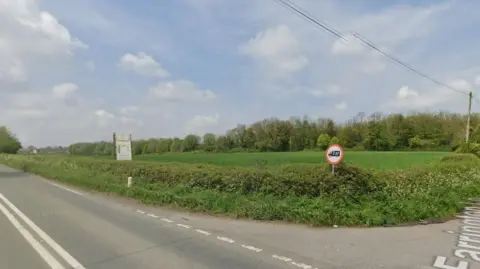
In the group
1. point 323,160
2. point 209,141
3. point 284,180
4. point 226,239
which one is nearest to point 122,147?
point 284,180

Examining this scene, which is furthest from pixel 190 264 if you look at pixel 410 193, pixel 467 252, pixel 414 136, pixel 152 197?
pixel 414 136

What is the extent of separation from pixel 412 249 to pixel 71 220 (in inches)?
323

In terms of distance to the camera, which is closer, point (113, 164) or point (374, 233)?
point (374, 233)

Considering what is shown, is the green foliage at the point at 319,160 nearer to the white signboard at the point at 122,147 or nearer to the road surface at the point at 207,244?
the white signboard at the point at 122,147

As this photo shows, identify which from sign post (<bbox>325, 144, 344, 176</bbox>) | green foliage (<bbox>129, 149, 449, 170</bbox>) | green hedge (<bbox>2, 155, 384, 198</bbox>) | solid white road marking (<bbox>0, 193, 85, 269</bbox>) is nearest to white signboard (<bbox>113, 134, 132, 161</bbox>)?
green foliage (<bbox>129, 149, 449, 170</bbox>)

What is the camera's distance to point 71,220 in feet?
29.0

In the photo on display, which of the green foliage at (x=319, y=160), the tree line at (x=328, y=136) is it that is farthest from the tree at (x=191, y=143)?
the green foliage at (x=319, y=160)

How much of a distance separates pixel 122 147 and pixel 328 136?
67.0 m

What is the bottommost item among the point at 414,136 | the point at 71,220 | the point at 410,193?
the point at 71,220

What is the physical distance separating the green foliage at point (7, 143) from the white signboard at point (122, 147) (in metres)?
85.4

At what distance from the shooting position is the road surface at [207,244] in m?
5.21

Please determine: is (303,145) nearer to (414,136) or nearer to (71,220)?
(414,136)

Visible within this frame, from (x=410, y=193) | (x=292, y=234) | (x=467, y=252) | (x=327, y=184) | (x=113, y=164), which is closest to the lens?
(x=467, y=252)

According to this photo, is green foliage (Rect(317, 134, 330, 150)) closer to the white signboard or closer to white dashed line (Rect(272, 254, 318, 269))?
the white signboard
